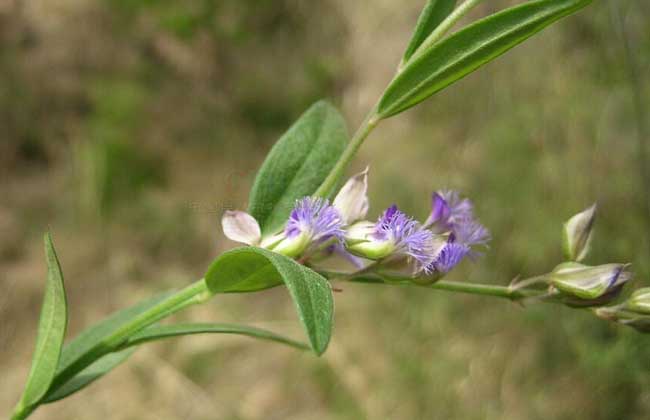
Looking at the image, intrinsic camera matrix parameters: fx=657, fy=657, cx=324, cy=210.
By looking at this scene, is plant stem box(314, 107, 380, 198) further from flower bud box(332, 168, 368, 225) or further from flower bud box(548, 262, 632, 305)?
flower bud box(548, 262, 632, 305)

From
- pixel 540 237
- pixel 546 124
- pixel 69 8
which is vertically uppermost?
pixel 69 8

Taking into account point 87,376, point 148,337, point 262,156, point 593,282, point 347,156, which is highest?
point 347,156

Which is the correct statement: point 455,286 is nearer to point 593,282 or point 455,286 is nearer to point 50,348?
point 593,282

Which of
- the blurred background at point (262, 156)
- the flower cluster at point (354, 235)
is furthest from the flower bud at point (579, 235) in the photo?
the blurred background at point (262, 156)

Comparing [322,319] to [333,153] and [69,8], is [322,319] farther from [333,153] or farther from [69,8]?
[69,8]

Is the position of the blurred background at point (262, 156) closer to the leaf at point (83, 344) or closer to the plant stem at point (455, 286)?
the leaf at point (83, 344)

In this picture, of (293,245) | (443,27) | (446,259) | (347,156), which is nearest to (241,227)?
(293,245)

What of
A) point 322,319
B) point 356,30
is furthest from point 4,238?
point 322,319
